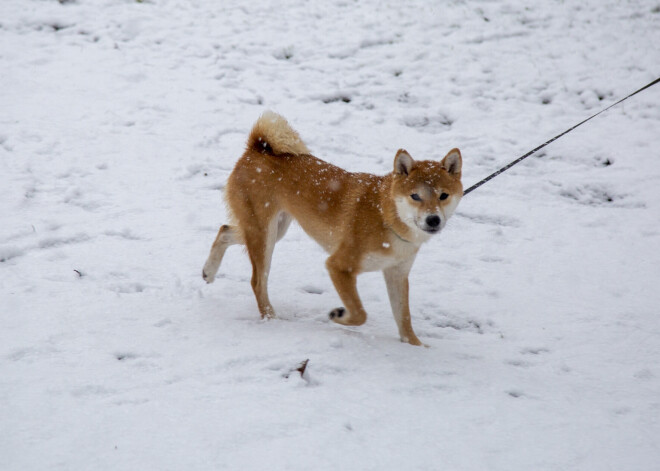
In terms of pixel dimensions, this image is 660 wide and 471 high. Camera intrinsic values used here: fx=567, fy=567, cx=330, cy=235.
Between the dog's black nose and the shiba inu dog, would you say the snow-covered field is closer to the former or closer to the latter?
the shiba inu dog

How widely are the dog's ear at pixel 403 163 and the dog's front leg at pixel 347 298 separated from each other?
0.78 metres

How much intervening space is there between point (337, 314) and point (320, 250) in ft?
4.89

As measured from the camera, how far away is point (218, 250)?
473 centimetres

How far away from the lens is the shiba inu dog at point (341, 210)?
3.97 meters

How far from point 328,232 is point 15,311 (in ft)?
7.39

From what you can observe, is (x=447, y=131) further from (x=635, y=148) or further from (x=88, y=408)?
(x=88, y=408)

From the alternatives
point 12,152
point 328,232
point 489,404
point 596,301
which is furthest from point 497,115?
point 12,152

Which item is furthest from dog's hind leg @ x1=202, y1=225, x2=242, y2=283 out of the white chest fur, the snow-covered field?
the white chest fur

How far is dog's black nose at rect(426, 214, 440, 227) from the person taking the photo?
3.76m

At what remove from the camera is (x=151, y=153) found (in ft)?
21.7

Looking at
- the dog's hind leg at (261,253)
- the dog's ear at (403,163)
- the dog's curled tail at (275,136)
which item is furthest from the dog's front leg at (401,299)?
the dog's curled tail at (275,136)

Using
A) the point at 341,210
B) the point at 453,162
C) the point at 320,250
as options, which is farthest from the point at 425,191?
the point at 320,250

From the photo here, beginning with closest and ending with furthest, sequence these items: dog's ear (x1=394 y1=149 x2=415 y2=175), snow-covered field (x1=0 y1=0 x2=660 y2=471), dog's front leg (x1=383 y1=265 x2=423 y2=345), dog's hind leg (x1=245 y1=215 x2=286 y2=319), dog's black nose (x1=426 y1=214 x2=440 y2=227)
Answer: snow-covered field (x1=0 y1=0 x2=660 y2=471) → dog's black nose (x1=426 y1=214 x2=440 y2=227) → dog's ear (x1=394 y1=149 x2=415 y2=175) → dog's front leg (x1=383 y1=265 x2=423 y2=345) → dog's hind leg (x1=245 y1=215 x2=286 y2=319)

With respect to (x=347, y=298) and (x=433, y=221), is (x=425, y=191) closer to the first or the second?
(x=433, y=221)
